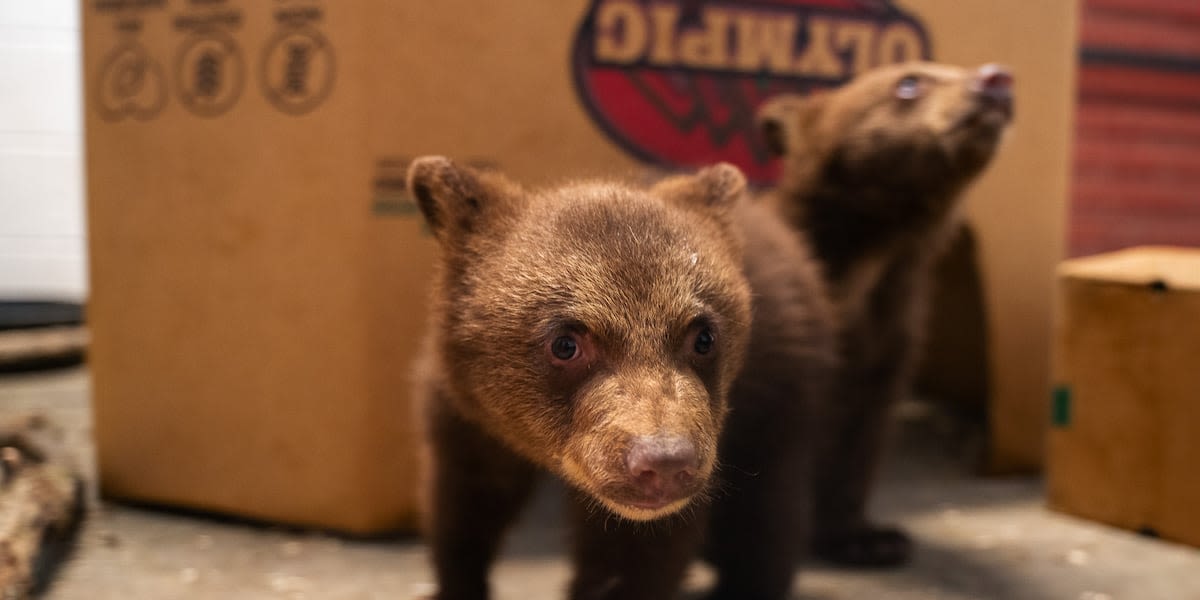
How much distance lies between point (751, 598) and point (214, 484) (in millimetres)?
1826

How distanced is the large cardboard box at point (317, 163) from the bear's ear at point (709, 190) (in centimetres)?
95

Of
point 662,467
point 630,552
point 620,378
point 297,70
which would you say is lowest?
point 630,552

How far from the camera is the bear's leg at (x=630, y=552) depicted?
2.12 metres

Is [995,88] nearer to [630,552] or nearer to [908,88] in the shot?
[908,88]

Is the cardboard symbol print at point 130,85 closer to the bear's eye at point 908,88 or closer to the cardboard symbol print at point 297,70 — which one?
the cardboard symbol print at point 297,70

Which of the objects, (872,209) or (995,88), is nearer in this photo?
(995,88)

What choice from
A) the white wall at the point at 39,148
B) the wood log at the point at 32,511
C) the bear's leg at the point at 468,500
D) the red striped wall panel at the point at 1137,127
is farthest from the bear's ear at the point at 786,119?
the white wall at the point at 39,148

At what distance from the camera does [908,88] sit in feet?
10.9

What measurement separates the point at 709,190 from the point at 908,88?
4.44 ft

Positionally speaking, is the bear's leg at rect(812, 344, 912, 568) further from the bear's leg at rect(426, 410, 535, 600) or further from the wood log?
the wood log

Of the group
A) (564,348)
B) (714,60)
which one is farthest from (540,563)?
(714,60)

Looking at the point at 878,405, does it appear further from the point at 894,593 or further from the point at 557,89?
the point at 557,89

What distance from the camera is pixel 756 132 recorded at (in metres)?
3.65

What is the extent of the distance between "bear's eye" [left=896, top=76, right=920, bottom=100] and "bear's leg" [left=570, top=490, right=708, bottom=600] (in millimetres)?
1773
